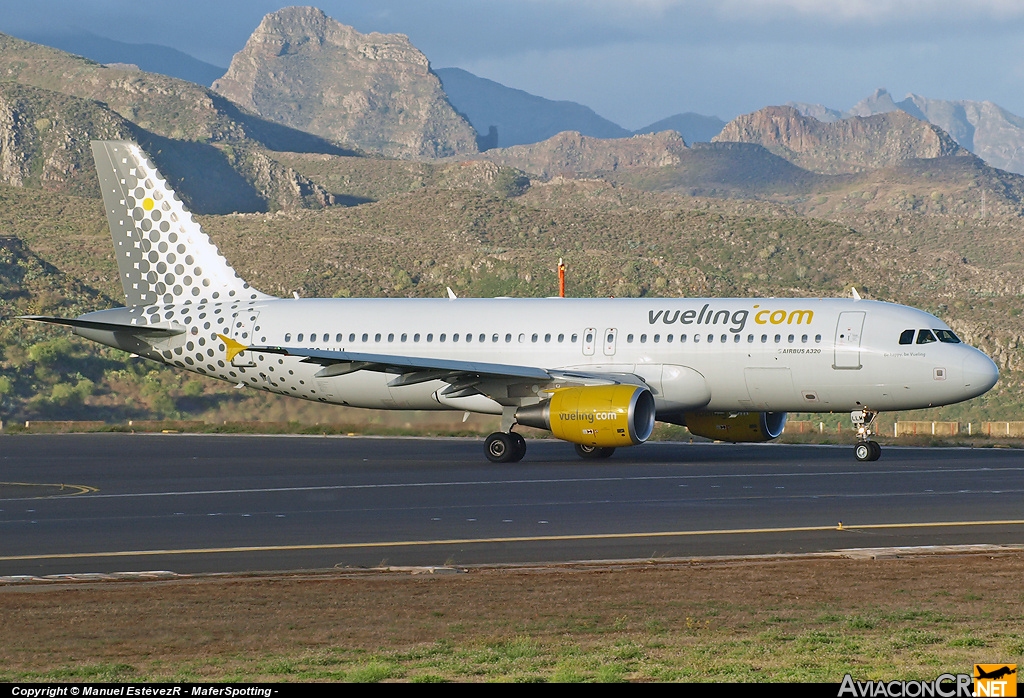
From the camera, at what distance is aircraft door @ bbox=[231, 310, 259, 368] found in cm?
3806

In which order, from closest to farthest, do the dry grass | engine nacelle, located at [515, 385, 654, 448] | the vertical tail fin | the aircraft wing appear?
the dry grass < engine nacelle, located at [515, 385, 654, 448] < the aircraft wing < the vertical tail fin

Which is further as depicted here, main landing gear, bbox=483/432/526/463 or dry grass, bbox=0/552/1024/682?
main landing gear, bbox=483/432/526/463

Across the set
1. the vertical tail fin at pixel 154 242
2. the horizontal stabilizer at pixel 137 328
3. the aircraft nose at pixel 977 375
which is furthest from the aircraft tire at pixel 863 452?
the horizontal stabilizer at pixel 137 328

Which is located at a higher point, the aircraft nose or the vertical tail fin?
the vertical tail fin

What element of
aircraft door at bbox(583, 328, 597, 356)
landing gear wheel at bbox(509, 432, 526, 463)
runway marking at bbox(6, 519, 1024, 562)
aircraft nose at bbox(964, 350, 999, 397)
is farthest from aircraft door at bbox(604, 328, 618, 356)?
runway marking at bbox(6, 519, 1024, 562)

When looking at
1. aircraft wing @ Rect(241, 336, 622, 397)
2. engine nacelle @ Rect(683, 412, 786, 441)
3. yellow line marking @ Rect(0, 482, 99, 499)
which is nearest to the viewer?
yellow line marking @ Rect(0, 482, 99, 499)

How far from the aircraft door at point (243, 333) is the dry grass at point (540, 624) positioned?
2303 cm

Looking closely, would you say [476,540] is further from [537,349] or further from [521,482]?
[537,349]

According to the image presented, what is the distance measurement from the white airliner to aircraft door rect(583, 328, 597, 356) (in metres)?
0.04

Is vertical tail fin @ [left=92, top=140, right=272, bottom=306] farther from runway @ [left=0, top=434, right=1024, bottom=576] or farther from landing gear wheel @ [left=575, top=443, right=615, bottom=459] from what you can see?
landing gear wheel @ [left=575, top=443, right=615, bottom=459]

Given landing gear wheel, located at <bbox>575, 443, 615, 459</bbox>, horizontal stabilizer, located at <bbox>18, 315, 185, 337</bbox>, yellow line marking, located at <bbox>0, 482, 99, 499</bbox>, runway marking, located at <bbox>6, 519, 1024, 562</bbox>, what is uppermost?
horizontal stabilizer, located at <bbox>18, 315, 185, 337</bbox>

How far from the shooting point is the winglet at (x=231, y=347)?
37594 mm

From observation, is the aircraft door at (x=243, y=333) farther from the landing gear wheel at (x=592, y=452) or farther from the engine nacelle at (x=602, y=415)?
the engine nacelle at (x=602, y=415)

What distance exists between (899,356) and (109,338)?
65.6 ft
